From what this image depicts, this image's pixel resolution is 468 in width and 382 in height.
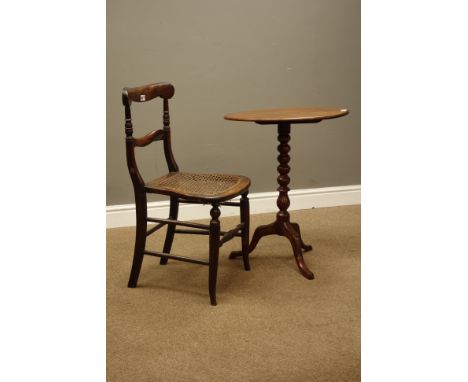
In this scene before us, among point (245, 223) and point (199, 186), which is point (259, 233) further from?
point (199, 186)

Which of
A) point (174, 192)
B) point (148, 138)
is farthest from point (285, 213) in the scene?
point (148, 138)

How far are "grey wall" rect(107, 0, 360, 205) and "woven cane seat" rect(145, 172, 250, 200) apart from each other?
34.9 inches

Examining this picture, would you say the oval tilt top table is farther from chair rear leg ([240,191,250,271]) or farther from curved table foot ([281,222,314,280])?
chair rear leg ([240,191,250,271])

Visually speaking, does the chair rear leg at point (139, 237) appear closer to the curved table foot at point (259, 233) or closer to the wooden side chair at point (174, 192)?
the wooden side chair at point (174, 192)

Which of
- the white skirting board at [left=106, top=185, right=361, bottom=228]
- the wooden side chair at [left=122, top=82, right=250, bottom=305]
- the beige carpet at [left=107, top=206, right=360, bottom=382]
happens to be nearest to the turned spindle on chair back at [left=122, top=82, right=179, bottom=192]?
the wooden side chair at [left=122, top=82, right=250, bottom=305]

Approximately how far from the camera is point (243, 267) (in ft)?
9.18

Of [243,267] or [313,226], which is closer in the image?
[243,267]

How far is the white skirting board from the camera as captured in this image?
350 centimetres
